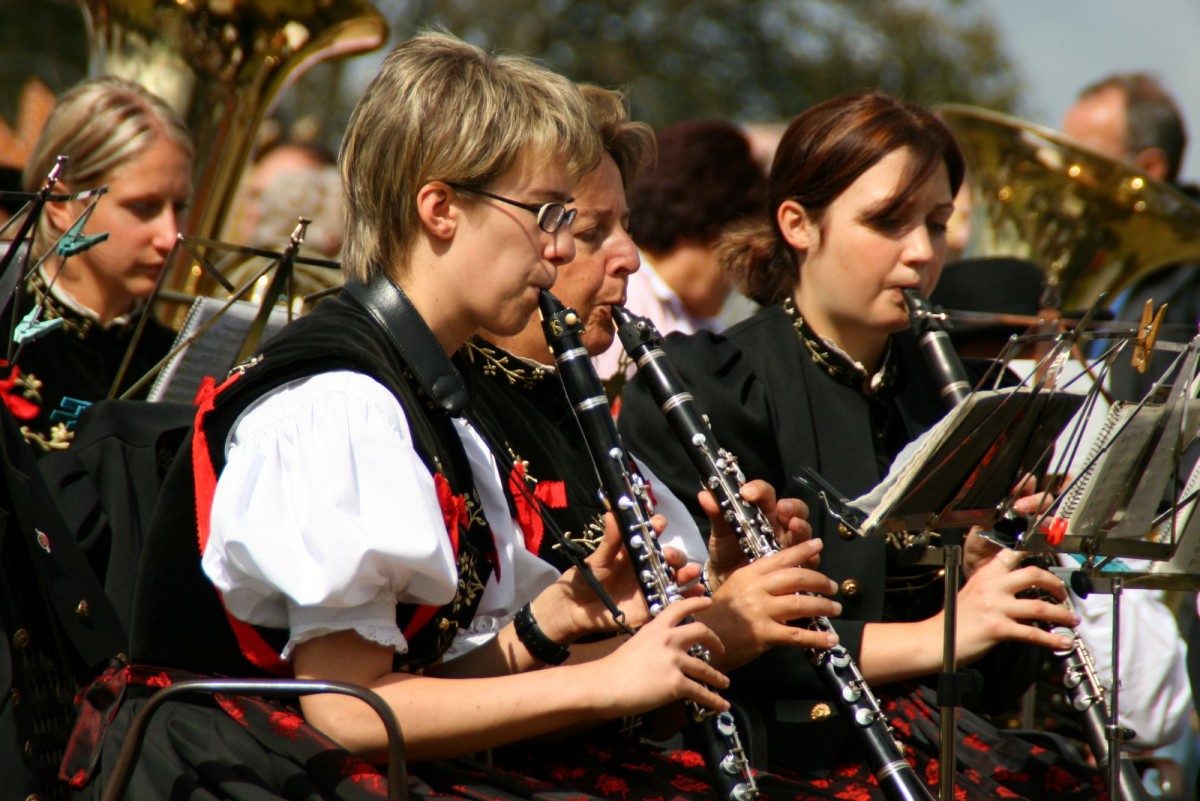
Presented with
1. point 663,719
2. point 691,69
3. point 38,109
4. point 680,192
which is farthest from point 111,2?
point 691,69

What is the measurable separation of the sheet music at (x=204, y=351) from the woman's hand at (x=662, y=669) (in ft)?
4.21

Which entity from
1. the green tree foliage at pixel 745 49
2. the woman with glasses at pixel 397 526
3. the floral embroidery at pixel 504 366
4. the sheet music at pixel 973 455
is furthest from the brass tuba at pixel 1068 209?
the green tree foliage at pixel 745 49

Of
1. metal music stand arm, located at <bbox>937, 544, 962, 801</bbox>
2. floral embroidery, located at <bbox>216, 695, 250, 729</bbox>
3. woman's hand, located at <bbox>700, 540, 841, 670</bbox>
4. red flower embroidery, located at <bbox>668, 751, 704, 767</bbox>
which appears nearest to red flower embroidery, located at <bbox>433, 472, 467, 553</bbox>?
floral embroidery, located at <bbox>216, 695, 250, 729</bbox>

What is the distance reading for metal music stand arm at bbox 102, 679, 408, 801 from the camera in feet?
5.39

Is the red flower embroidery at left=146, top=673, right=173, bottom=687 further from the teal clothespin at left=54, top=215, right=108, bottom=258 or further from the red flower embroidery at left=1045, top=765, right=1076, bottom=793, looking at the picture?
the red flower embroidery at left=1045, top=765, right=1076, bottom=793

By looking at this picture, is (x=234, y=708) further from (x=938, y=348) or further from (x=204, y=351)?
(x=938, y=348)

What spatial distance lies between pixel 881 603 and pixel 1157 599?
1.32 meters

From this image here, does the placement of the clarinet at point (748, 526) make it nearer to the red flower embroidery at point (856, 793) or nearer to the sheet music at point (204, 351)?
the red flower embroidery at point (856, 793)

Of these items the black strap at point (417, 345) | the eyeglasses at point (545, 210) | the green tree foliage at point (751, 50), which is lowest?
the green tree foliage at point (751, 50)

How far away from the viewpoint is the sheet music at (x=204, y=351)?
9.05ft

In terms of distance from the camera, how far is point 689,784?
7.12 feet

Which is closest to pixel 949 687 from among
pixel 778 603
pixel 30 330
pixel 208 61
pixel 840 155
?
pixel 778 603

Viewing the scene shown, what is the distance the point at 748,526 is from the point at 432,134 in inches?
31.8

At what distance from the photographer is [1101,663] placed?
338cm
